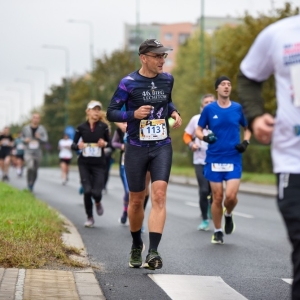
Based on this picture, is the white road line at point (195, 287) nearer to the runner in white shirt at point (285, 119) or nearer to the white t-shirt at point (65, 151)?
the runner in white shirt at point (285, 119)

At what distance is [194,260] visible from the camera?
32.4 ft

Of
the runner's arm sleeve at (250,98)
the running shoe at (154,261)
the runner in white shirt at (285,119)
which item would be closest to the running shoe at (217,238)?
the running shoe at (154,261)

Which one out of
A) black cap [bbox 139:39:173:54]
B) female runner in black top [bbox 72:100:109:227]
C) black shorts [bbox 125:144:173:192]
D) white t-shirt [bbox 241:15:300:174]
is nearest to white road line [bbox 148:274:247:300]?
black shorts [bbox 125:144:173:192]

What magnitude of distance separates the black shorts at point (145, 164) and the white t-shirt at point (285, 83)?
3726mm

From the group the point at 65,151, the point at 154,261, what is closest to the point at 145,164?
the point at 154,261

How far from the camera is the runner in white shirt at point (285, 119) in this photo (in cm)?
475

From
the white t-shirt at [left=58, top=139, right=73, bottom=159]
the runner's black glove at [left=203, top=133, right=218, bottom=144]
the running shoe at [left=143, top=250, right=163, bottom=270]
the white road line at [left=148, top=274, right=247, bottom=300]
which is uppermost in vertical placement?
the runner's black glove at [left=203, top=133, right=218, bottom=144]

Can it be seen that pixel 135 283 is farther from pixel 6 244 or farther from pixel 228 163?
pixel 228 163

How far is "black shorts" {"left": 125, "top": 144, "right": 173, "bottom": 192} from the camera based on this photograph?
28.3ft

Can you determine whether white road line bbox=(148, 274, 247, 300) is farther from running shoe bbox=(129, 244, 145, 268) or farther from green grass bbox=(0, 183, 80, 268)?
green grass bbox=(0, 183, 80, 268)

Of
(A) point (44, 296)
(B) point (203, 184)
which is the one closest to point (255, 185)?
(B) point (203, 184)

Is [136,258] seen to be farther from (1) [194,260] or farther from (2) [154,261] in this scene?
(1) [194,260]

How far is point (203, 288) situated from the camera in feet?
25.7

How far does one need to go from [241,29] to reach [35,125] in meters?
26.2
